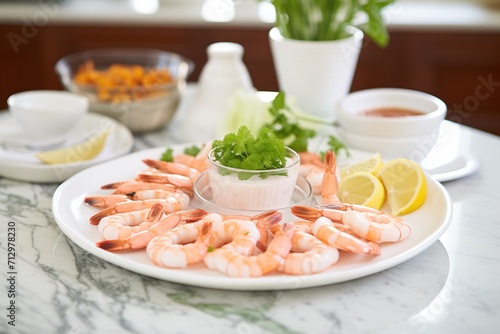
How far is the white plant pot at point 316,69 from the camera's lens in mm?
2127

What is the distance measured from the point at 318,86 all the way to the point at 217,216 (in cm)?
93

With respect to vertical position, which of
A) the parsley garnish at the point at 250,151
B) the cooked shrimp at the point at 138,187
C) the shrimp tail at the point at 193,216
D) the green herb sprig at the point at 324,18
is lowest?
the cooked shrimp at the point at 138,187

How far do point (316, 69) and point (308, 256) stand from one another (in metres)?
1.03

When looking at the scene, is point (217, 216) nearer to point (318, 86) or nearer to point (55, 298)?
point (55, 298)

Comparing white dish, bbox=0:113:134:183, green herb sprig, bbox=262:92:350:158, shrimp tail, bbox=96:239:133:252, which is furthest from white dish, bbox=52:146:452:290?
green herb sprig, bbox=262:92:350:158

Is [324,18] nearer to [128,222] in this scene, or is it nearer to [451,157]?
[451,157]

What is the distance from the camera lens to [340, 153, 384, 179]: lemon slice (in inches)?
65.6

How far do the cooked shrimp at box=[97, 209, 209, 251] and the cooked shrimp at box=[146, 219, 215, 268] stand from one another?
32 mm

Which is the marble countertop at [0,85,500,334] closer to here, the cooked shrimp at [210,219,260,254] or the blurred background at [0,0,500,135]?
the cooked shrimp at [210,219,260,254]

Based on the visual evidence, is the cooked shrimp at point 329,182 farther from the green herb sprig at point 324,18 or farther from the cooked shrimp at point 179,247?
the green herb sprig at point 324,18

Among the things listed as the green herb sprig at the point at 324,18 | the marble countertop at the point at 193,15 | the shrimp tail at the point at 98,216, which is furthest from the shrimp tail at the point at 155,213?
the marble countertop at the point at 193,15

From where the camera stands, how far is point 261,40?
12.1 ft

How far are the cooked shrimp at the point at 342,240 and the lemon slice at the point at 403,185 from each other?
0.27m

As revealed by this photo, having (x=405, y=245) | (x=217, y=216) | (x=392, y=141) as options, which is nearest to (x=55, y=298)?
(x=217, y=216)
